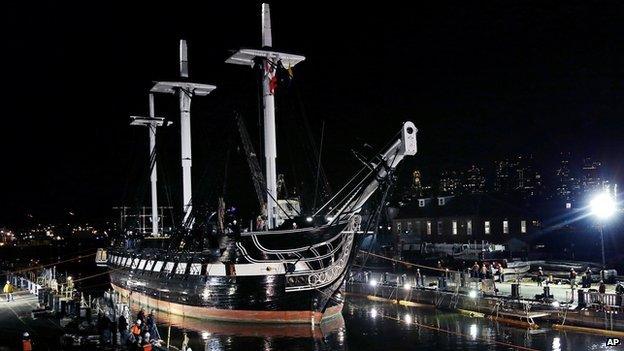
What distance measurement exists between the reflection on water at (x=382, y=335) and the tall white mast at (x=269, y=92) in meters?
6.77

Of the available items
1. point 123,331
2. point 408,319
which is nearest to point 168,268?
point 408,319

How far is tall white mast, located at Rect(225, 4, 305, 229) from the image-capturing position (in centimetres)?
3175

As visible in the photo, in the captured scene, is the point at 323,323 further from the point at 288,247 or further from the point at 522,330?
the point at 522,330

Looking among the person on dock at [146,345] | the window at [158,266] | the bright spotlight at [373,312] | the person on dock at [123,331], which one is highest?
the window at [158,266]

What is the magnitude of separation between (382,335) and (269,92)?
1485cm

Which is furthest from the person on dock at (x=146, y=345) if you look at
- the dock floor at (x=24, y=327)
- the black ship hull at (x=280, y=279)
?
A: the black ship hull at (x=280, y=279)

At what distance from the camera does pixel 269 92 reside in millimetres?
32438

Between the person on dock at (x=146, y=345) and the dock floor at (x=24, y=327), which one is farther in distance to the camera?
the dock floor at (x=24, y=327)

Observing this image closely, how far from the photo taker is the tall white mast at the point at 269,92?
3175 centimetres

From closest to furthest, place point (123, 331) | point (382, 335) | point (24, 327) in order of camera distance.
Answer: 1. point (123, 331)
2. point (24, 327)
3. point (382, 335)

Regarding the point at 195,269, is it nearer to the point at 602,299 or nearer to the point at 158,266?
the point at 158,266

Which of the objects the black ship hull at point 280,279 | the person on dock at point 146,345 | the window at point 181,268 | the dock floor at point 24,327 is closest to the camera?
the person on dock at point 146,345

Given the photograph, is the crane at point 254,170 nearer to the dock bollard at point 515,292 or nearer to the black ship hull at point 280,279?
the black ship hull at point 280,279

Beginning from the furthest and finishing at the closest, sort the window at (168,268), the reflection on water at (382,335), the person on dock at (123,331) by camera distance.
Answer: the window at (168,268) < the reflection on water at (382,335) < the person on dock at (123,331)
